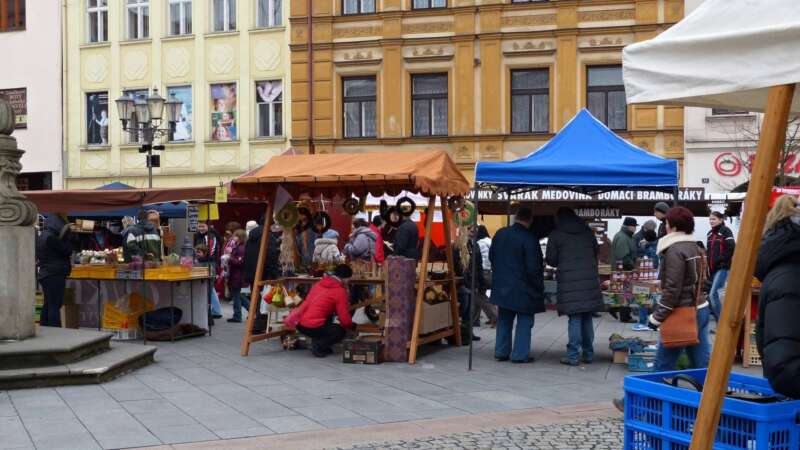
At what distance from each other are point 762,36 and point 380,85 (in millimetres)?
25487

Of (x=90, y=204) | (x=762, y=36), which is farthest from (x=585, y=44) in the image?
(x=762, y=36)

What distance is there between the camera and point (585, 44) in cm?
2705

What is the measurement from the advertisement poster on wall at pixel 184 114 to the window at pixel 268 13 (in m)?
3.03

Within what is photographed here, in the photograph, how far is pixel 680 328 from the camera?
8805 mm

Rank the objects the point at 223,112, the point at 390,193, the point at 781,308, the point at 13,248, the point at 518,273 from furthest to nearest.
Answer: the point at 223,112 < the point at 390,193 < the point at 518,273 < the point at 13,248 < the point at 781,308

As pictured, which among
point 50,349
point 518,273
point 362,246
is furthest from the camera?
point 362,246

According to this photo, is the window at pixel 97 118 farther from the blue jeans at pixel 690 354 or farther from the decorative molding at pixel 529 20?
the blue jeans at pixel 690 354

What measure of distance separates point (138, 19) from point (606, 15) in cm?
1444

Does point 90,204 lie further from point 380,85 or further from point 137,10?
point 137,10

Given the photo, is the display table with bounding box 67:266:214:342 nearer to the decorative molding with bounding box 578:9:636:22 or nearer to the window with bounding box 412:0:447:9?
the window with bounding box 412:0:447:9

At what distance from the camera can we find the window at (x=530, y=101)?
27.6m

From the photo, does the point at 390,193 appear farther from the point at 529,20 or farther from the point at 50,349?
the point at 529,20

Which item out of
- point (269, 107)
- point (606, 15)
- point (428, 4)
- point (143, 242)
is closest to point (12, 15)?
point (269, 107)

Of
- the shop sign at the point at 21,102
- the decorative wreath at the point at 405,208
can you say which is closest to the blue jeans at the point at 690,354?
the decorative wreath at the point at 405,208
